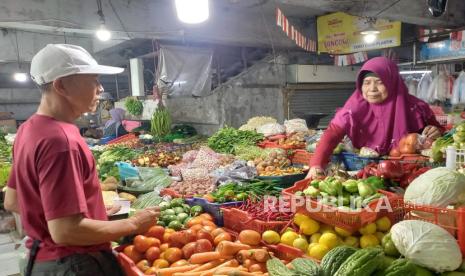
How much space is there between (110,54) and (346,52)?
705 cm

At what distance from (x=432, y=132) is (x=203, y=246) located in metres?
2.44

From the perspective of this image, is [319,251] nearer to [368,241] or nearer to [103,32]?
[368,241]

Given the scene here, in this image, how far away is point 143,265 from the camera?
7.66 ft

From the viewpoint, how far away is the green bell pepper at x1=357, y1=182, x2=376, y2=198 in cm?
226

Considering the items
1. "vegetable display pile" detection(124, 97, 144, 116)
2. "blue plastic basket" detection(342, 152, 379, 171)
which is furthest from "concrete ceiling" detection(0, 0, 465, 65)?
"blue plastic basket" detection(342, 152, 379, 171)

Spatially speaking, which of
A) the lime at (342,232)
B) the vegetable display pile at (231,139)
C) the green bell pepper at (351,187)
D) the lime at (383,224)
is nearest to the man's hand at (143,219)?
the lime at (342,232)

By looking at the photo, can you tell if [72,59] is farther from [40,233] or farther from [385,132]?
[385,132]

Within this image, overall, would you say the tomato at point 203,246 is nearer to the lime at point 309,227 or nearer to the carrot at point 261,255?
the carrot at point 261,255

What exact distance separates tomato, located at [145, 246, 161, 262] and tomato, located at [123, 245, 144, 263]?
54 mm

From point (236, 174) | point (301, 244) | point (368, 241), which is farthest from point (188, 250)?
point (236, 174)

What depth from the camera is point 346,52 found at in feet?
30.0

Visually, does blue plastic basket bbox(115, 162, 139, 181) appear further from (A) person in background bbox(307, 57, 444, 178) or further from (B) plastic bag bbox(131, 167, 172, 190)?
(A) person in background bbox(307, 57, 444, 178)

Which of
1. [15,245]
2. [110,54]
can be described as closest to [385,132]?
[15,245]

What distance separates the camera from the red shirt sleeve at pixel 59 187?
1.64m
